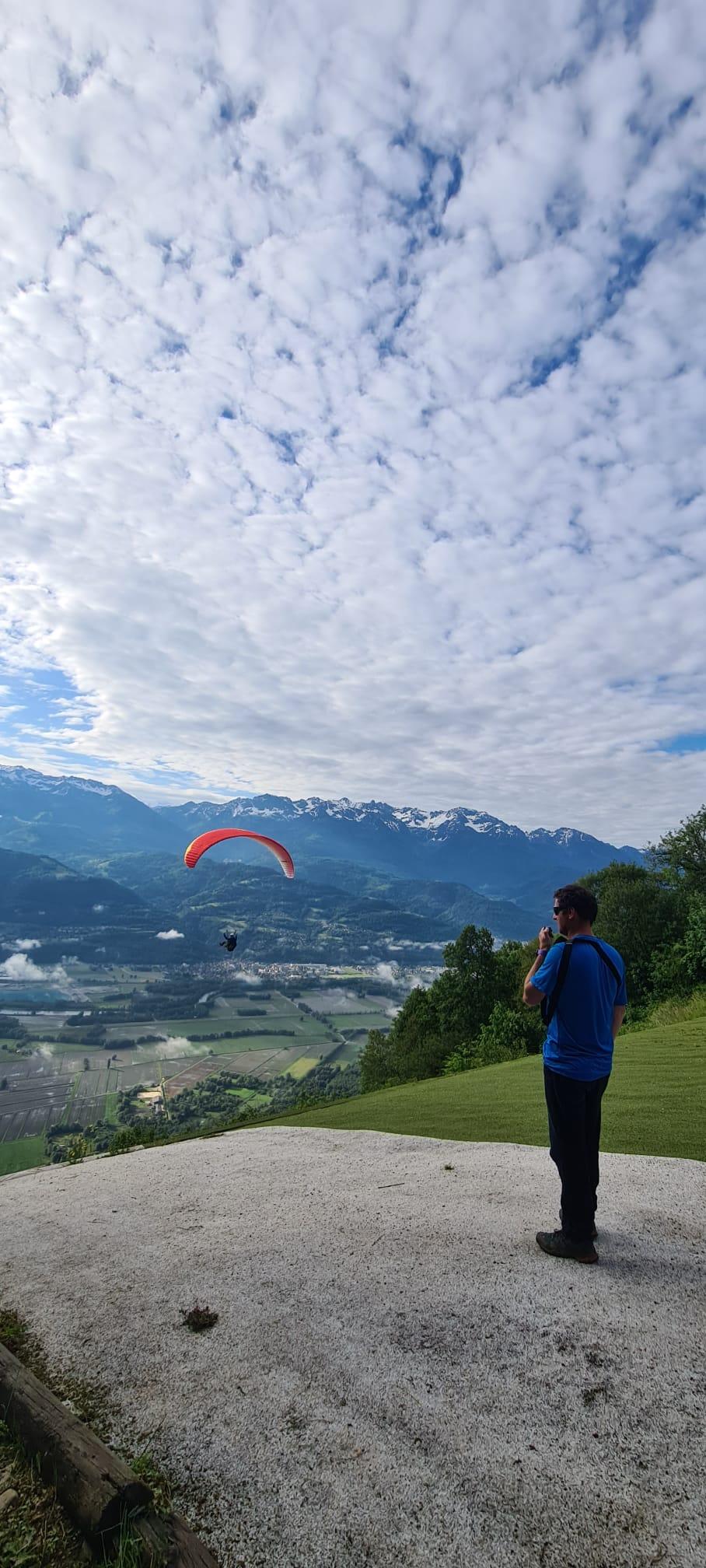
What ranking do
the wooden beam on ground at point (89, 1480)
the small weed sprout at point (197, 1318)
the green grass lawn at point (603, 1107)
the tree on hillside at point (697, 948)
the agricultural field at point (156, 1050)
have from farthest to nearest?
the agricultural field at point (156, 1050) → the tree on hillside at point (697, 948) → the green grass lawn at point (603, 1107) → the small weed sprout at point (197, 1318) → the wooden beam on ground at point (89, 1480)

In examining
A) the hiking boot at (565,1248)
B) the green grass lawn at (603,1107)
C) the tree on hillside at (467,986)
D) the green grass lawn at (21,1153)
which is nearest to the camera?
the hiking boot at (565,1248)

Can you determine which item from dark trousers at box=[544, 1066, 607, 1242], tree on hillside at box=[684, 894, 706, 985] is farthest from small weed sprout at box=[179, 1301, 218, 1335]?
tree on hillside at box=[684, 894, 706, 985]

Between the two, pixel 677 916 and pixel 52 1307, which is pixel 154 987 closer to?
pixel 677 916

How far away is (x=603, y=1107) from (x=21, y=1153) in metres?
74.2

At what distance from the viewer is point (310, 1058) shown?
111 m

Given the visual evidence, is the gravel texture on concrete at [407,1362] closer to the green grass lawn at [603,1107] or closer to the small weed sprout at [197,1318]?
the small weed sprout at [197,1318]

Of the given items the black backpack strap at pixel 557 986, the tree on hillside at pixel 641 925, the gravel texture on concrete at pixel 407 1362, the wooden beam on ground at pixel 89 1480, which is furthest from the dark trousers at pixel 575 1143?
the tree on hillside at pixel 641 925

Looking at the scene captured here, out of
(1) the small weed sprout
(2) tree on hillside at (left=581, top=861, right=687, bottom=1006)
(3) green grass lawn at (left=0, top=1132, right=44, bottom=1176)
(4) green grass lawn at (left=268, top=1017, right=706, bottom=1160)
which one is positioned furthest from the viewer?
(3) green grass lawn at (left=0, top=1132, right=44, bottom=1176)

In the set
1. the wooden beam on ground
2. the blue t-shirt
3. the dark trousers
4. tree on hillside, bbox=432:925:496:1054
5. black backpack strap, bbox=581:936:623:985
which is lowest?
tree on hillside, bbox=432:925:496:1054

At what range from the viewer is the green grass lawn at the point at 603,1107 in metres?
9.38

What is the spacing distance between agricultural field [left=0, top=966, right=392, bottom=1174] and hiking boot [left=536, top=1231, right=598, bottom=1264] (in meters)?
68.5

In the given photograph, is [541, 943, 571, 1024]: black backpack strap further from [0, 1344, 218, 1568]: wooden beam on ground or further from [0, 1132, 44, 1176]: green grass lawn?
[0, 1132, 44, 1176]: green grass lawn

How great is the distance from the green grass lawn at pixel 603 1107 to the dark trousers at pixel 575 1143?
3.67 meters

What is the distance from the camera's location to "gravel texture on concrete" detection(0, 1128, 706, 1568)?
125 inches
